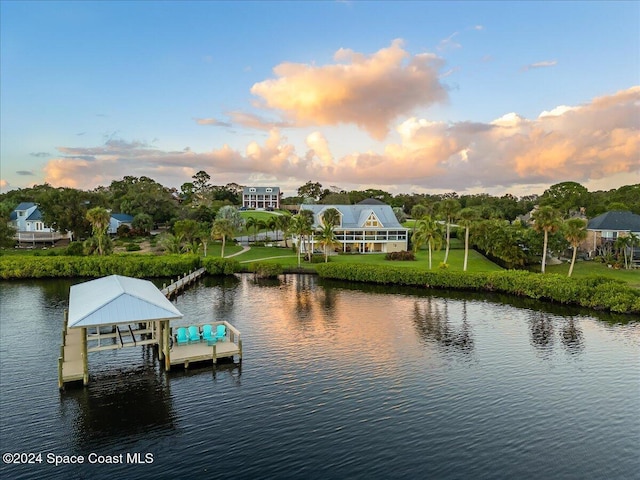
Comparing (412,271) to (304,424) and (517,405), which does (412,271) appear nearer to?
(517,405)

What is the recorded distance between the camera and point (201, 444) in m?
17.0

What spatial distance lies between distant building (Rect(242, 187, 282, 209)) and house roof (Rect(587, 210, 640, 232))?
380 feet

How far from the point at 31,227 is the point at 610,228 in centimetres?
10005

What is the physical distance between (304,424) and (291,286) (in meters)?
32.7

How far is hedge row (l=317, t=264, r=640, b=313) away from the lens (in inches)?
1559

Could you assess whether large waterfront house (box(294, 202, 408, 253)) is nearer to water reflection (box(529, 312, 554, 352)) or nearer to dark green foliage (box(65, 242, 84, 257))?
dark green foliage (box(65, 242, 84, 257))

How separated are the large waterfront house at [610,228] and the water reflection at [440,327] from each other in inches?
1420

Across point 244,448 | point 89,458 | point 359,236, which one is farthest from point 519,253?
point 89,458

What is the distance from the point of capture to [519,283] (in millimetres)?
46125

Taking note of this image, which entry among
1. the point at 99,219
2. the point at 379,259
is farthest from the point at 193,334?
the point at 379,259

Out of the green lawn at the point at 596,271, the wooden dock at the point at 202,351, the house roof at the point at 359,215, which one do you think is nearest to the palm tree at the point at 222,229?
the house roof at the point at 359,215

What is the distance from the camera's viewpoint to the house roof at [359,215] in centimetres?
7494

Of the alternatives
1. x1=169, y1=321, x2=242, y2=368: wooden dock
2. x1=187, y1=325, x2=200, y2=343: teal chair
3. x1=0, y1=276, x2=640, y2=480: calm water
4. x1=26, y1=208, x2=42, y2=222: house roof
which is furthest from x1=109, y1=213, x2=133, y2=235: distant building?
x1=169, y1=321, x2=242, y2=368: wooden dock

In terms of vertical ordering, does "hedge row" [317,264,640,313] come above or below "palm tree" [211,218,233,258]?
below
